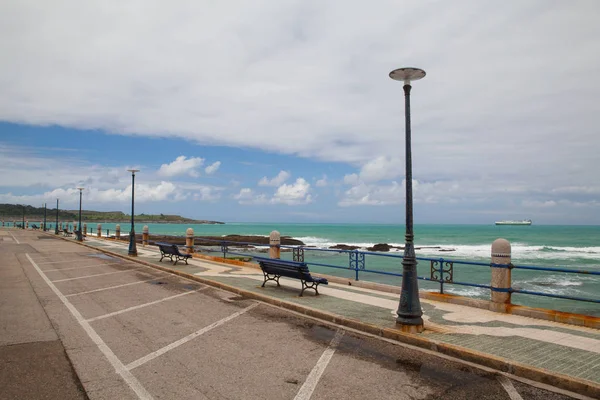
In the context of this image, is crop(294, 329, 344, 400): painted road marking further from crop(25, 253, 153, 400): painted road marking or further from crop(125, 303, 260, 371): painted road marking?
crop(125, 303, 260, 371): painted road marking

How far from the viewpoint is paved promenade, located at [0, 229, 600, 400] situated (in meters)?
5.25

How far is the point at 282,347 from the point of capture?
698 centimetres

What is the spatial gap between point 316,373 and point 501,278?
223 inches

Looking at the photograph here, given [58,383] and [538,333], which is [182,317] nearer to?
[58,383]

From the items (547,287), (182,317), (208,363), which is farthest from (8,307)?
(547,287)

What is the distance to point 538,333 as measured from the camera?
7547mm

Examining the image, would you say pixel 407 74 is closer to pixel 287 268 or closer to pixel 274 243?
pixel 287 268

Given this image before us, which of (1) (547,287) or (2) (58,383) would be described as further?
(1) (547,287)

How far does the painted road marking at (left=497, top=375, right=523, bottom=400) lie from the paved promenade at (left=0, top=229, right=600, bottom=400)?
0.05 ft

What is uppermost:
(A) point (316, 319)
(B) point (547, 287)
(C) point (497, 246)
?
(C) point (497, 246)

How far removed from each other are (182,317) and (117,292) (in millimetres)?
4299

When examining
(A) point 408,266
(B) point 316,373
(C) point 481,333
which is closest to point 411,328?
(A) point 408,266

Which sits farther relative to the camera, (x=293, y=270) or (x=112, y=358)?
(x=293, y=270)

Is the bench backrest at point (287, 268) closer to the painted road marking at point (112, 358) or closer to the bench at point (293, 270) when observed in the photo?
the bench at point (293, 270)
